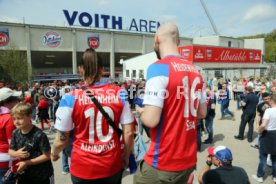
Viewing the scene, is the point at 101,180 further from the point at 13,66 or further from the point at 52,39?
the point at 52,39

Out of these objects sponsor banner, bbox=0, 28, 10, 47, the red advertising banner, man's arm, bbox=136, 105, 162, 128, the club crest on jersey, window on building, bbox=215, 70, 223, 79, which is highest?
sponsor banner, bbox=0, 28, 10, 47

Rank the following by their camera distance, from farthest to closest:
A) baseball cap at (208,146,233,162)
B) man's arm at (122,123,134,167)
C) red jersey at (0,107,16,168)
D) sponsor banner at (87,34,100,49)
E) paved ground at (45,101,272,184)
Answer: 1. sponsor banner at (87,34,100,49)
2. paved ground at (45,101,272,184)
3. baseball cap at (208,146,233,162)
4. red jersey at (0,107,16,168)
5. man's arm at (122,123,134,167)

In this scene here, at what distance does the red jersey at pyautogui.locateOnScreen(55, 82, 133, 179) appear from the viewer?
198cm

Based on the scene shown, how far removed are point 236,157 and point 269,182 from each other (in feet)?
4.48

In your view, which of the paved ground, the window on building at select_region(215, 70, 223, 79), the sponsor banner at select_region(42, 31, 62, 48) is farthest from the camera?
the sponsor banner at select_region(42, 31, 62, 48)

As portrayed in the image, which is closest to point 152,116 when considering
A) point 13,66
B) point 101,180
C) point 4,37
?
point 101,180

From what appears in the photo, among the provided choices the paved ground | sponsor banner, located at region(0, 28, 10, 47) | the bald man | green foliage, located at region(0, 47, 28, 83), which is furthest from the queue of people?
A: sponsor banner, located at region(0, 28, 10, 47)

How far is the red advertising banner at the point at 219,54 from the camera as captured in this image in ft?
87.0

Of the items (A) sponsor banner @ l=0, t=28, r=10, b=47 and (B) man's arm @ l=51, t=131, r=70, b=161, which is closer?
(B) man's arm @ l=51, t=131, r=70, b=161

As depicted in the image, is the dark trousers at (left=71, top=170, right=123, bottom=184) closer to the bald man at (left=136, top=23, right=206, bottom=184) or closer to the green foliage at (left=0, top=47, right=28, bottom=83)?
the bald man at (left=136, top=23, right=206, bottom=184)

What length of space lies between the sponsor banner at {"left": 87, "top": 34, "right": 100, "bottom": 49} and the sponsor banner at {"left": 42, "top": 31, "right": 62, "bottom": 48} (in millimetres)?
4639

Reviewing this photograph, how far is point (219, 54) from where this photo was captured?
1178 inches

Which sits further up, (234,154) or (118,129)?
(118,129)

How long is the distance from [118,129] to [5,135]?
162cm
